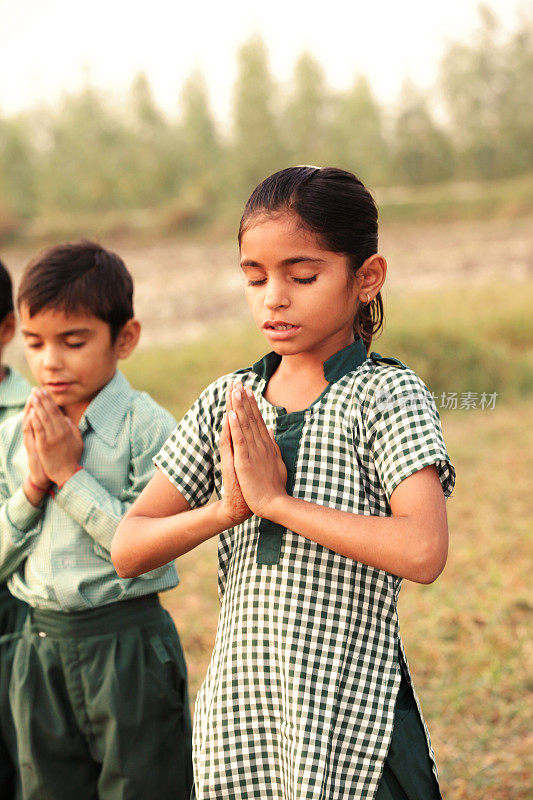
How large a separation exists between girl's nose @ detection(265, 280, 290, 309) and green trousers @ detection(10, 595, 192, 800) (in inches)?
29.8

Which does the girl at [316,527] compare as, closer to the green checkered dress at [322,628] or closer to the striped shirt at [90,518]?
the green checkered dress at [322,628]

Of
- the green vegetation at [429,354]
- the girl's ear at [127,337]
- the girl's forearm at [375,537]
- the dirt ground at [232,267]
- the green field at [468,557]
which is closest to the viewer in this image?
the girl's forearm at [375,537]

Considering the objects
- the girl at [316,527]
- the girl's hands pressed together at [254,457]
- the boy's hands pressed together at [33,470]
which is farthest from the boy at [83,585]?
the girl's hands pressed together at [254,457]

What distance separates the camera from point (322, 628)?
3.56 ft

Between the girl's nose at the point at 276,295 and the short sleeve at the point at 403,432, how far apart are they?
6.6 inches

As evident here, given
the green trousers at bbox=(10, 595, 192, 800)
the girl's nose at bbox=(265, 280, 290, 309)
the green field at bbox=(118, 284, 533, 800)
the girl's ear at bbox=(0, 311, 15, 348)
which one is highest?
the girl's nose at bbox=(265, 280, 290, 309)

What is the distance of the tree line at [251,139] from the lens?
31.7ft

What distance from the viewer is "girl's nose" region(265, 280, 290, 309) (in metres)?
1.08

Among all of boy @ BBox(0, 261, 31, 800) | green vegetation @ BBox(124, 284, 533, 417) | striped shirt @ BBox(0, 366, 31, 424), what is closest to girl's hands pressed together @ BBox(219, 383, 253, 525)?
boy @ BBox(0, 261, 31, 800)

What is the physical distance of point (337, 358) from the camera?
114 cm

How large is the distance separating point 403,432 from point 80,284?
2.53 ft

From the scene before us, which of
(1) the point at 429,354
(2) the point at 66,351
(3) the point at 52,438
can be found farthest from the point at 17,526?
(1) the point at 429,354

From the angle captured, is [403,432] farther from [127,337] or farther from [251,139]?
[251,139]

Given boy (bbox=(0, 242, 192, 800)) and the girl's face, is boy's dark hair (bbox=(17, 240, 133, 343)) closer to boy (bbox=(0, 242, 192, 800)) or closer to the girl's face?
boy (bbox=(0, 242, 192, 800))
